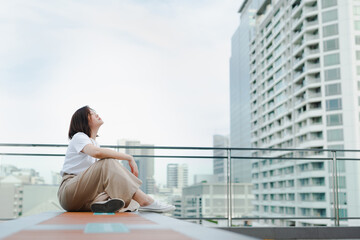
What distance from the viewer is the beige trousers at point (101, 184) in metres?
2.46

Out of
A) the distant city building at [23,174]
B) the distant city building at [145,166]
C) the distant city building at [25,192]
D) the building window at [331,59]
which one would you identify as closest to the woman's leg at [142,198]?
the distant city building at [145,166]

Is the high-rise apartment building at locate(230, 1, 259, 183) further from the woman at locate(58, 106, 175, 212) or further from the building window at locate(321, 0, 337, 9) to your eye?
the woman at locate(58, 106, 175, 212)

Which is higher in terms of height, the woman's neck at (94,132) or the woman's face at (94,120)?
the woman's face at (94,120)

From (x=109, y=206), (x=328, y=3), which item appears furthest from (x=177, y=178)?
(x=328, y=3)

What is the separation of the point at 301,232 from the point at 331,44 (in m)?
47.9

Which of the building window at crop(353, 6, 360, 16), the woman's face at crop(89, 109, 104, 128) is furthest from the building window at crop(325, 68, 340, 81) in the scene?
the woman's face at crop(89, 109, 104, 128)

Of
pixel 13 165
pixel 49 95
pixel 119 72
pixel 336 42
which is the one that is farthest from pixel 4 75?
pixel 13 165

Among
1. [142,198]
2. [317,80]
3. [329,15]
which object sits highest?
[329,15]

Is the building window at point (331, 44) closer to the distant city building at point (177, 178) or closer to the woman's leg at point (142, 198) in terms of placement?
the distant city building at point (177, 178)

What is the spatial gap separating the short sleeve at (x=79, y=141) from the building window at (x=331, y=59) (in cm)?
4871

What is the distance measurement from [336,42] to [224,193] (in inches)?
1876

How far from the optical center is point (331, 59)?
158ft

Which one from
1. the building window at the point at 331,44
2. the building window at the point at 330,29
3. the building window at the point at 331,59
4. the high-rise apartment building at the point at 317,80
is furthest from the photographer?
the building window at the point at 330,29

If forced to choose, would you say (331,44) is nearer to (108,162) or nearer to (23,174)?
(23,174)
